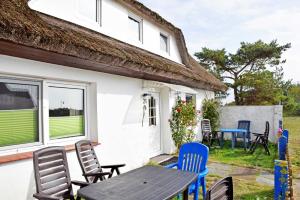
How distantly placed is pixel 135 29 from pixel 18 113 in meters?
8.26

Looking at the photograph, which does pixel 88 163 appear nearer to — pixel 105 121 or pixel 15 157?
pixel 15 157

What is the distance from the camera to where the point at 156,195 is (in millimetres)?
4316

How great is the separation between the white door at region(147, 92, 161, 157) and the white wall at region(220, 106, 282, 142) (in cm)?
872

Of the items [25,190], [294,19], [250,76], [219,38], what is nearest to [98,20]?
[25,190]

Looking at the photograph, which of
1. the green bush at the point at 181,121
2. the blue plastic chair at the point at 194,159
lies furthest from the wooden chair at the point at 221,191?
the green bush at the point at 181,121

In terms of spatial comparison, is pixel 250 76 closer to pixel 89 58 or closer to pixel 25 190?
pixel 89 58

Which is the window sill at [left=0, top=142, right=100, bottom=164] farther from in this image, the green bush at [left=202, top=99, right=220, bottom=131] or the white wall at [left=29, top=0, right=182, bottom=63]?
the green bush at [left=202, top=99, right=220, bottom=131]

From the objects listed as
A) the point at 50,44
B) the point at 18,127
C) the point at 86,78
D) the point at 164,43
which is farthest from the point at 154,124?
the point at 50,44

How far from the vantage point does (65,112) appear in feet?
26.2

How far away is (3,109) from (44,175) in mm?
2034

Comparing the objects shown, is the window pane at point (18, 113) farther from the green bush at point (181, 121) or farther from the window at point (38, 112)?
the green bush at point (181, 121)

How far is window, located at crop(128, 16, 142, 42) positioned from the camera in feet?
42.0

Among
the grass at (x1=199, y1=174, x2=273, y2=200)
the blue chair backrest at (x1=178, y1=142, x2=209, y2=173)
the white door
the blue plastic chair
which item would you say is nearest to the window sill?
the blue plastic chair

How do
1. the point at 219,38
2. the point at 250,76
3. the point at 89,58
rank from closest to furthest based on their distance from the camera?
the point at 89,58 < the point at 219,38 < the point at 250,76
